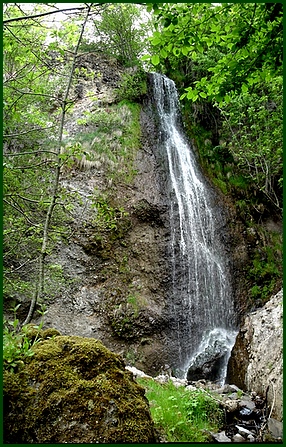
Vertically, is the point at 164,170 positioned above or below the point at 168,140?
below

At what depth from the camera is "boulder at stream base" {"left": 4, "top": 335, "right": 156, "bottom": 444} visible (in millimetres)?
2531

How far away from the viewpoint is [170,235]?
1366 cm

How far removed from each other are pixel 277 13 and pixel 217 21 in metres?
0.62

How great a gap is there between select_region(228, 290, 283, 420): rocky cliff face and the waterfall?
215cm

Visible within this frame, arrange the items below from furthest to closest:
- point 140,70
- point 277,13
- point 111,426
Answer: point 140,70 < point 277,13 < point 111,426

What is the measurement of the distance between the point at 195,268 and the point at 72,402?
10924mm

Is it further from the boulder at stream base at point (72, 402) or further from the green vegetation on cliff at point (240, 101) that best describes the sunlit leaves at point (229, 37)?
the boulder at stream base at point (72, 402)

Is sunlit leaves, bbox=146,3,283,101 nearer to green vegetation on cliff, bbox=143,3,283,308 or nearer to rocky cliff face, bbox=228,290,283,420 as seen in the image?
green vegetation on cliff, bbox=143,3,283,308

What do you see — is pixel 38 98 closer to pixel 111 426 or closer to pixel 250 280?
pixel 111 426

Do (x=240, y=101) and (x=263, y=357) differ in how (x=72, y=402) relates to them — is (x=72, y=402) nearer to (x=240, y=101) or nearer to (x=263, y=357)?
(x=263, y=357)

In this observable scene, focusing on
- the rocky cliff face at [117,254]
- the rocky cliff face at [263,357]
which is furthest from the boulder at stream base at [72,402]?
the rocky cliff face at [117,254]

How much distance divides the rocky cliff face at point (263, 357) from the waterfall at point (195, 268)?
2.15m

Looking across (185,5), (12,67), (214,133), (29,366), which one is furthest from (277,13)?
(214,133)

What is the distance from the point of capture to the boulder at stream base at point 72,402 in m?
2.53
